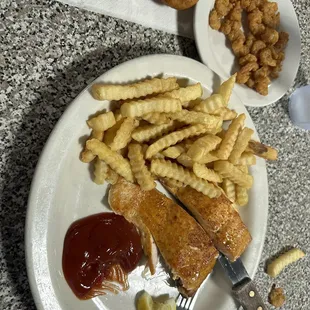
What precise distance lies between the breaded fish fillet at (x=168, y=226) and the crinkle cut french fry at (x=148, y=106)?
183 mm

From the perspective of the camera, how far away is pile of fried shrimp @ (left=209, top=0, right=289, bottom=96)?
4.51ft

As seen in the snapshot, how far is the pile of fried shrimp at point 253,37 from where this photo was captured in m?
1.38

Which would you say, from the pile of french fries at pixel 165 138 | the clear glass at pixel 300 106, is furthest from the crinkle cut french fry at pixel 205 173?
the clear glass at pixel 300 106

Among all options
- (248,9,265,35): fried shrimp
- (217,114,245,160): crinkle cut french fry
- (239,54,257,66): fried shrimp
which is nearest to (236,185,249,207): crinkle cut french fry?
(217,114,245,160): crinkle cut french fry

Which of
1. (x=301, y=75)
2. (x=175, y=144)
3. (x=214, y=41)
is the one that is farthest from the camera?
(x=301, y=75)

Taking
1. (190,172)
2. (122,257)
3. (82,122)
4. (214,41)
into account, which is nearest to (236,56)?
(214,41)

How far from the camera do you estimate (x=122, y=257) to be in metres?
1.15

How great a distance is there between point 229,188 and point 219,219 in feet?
0.31

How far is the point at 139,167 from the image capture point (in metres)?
1.08

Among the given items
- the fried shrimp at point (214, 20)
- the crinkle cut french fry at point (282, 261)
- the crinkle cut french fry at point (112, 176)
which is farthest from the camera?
the crinkle cut french fry at point (282, 261)

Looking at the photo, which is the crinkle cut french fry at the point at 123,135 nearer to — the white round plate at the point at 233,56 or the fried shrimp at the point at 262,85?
the white round plate at the point at 233,56

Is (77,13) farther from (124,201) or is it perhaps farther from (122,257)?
(122,257)

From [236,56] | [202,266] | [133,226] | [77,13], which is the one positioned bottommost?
[202,266]

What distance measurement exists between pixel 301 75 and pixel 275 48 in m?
0.22
